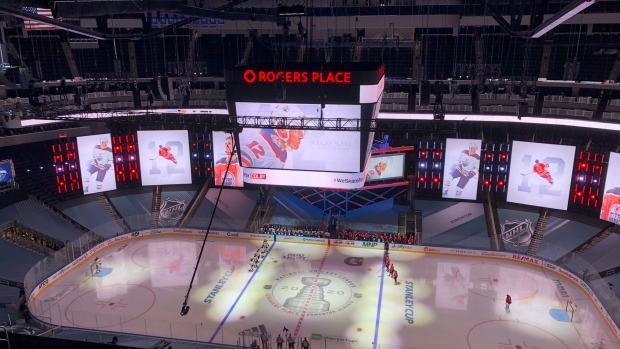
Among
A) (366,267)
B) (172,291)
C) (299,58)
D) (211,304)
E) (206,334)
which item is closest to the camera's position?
(206,334)

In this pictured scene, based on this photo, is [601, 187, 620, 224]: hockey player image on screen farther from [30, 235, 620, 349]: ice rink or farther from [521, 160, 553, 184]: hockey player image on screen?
[30, 235, 620, 349]: ice rink

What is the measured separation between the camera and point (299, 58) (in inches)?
1436

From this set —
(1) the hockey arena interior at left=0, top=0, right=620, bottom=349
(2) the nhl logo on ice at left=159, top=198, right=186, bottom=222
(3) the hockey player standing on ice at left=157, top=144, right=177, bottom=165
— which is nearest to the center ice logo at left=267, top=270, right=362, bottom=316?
(1) the hockey arena interior at left=0, top=0, right=620, bottom=349

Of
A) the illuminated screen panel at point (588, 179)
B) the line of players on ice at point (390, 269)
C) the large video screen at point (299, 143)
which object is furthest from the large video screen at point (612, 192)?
the large video screen at point (299, 143)

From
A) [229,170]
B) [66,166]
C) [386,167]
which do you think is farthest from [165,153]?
[386,167]

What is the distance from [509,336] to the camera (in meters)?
17.1

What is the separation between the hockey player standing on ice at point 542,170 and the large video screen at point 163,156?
70.8 feet

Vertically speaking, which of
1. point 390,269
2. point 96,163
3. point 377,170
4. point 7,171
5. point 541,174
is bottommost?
point 390,269

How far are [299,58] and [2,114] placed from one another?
73.9 ft

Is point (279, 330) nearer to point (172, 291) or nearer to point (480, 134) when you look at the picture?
point (172, 291)

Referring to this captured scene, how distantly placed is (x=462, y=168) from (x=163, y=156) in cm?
1923

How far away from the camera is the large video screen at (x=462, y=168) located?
2847 cm

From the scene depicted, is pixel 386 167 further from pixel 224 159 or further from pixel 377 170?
pixel 224 159

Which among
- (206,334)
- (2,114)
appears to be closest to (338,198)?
(206,334)
